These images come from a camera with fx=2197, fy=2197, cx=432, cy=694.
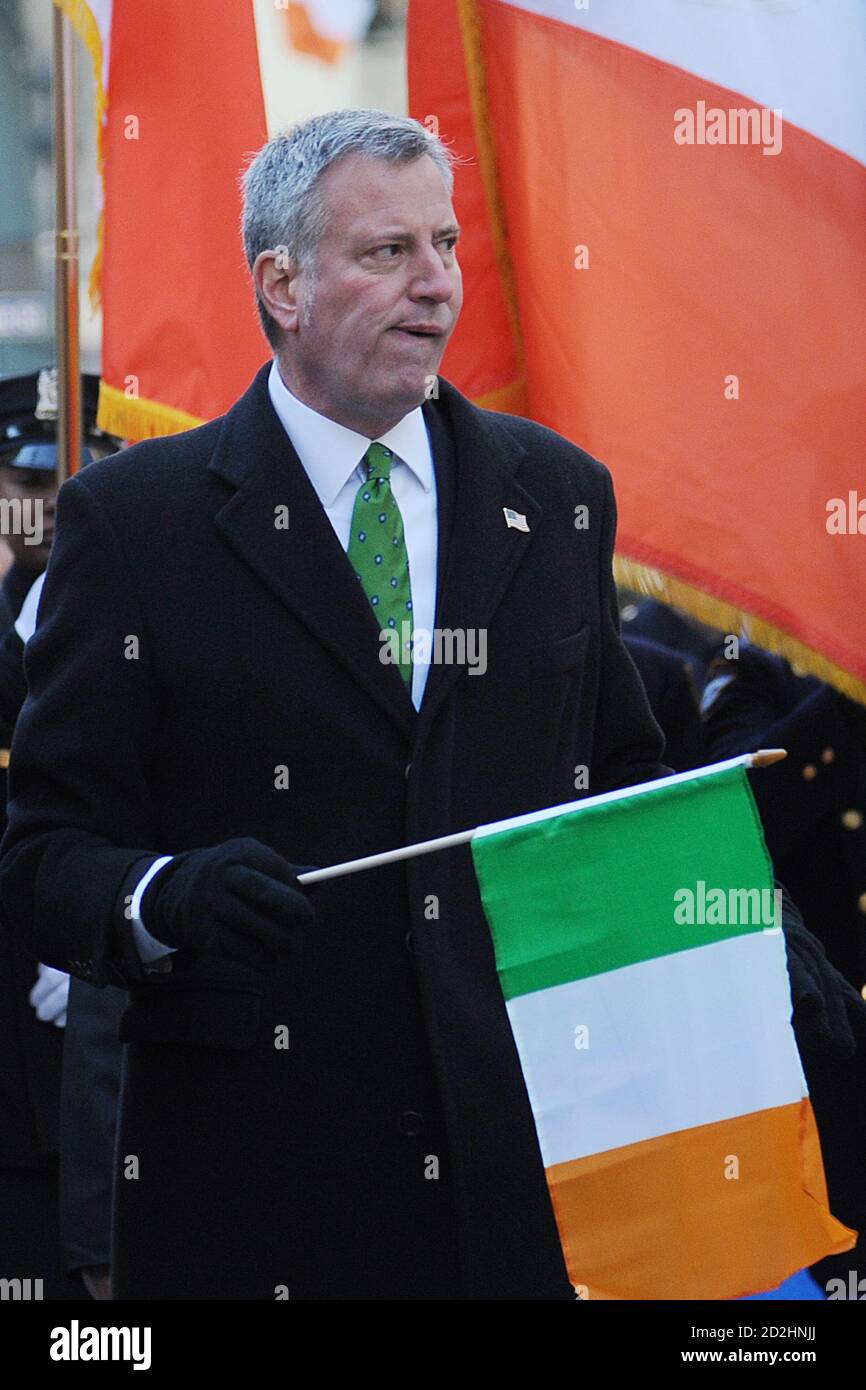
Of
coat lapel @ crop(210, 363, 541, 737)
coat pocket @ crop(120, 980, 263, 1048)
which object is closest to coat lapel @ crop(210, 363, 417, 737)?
coat lapel @ crop(210, 363, 541, 737)

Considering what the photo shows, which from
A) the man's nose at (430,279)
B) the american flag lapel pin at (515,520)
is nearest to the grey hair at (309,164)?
the man's nose at (430,279)

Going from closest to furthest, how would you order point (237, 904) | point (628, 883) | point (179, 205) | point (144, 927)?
point (237, 904) < point (144, 927) < point (628, 883) < point (179, 205)

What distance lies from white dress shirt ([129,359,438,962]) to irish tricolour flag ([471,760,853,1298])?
310 mm

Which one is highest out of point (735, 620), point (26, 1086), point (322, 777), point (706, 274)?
point (706, 274)

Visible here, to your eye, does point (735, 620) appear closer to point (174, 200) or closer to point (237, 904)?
point (174, 200)

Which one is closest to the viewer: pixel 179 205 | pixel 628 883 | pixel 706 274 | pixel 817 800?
pixel 628 883

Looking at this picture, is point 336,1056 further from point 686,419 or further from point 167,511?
point 686,419

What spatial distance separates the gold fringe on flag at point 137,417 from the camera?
4.23 m

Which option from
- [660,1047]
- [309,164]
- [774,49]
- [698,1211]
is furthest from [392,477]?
[774,49]

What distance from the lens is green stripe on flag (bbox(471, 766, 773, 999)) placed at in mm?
2377

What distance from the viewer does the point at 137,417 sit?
14.0 feet

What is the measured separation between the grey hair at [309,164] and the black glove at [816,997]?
0.94 m

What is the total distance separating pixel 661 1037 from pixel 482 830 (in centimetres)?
31

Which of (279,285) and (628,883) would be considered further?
(279,285)
